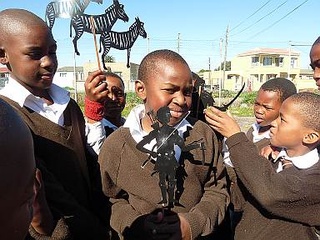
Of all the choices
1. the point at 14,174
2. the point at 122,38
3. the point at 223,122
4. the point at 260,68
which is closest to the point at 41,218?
the point at 14,174

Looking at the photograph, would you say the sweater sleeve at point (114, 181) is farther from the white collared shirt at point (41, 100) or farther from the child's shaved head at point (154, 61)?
the child's shaved head at point (154, 61)

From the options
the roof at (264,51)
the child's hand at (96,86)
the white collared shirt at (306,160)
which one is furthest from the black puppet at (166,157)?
the roof at (264,51)

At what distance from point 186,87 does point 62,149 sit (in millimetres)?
736

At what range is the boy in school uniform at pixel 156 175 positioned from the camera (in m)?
1.87

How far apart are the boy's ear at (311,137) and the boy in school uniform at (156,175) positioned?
483 mm

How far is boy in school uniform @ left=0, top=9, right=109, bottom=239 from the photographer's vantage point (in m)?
1.69

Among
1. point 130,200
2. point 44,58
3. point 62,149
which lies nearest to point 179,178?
point 130,200

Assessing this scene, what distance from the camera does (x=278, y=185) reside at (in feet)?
5.94

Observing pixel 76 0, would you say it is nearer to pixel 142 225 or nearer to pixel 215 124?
pixel 215 124

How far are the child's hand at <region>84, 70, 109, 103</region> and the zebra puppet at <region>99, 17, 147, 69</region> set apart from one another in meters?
0.25

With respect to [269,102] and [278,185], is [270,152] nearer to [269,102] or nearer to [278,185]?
[278,185]

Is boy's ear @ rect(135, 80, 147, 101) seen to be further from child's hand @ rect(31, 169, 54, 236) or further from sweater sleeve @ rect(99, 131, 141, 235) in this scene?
child's hand @ rect(31, 169, 54, 236)

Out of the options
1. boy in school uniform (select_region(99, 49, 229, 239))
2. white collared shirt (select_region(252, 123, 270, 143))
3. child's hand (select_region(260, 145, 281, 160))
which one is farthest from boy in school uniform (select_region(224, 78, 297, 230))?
boy in school uniform (select_region(99, 49, 229, 239))

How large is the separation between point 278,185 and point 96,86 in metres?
1.12
